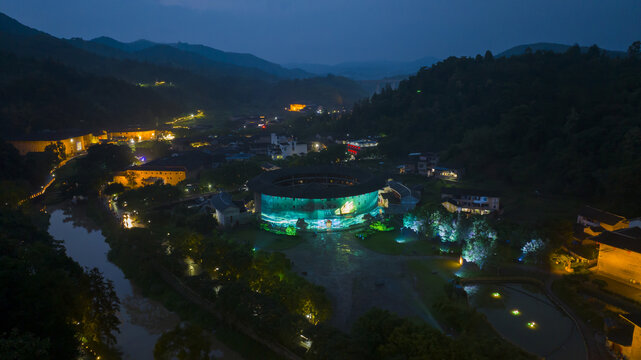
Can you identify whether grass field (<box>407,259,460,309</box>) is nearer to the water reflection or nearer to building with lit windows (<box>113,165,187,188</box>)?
the water reflection

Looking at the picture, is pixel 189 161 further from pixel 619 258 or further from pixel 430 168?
pixel 619 258

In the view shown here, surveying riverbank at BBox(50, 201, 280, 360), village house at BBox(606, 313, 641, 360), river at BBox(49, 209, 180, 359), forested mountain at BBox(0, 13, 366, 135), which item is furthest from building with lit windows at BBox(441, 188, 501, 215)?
forested mountain at BBox(0, 13, 366, 135)

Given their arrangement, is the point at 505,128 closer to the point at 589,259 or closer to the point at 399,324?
the point at 589,259

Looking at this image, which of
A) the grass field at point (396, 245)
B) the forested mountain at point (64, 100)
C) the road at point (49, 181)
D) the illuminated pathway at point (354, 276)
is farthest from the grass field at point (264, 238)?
the forested mountain at point (64, 100)

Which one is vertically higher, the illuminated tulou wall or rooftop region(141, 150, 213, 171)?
rooftop region(141, 150, 213, 171)

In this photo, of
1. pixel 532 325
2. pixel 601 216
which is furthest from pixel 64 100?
pixel 601 216

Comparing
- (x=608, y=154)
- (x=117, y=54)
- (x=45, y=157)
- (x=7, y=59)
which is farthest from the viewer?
(x=117, y=54)

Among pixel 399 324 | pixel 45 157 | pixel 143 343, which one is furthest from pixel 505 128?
pixel 45 157
